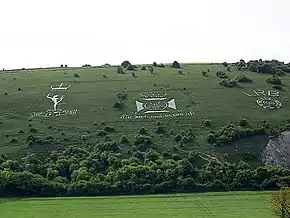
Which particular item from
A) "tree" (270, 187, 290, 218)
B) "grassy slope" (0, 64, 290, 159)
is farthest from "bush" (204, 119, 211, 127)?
"tree" (270, 187, 290, 218)

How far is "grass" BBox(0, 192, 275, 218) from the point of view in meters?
107

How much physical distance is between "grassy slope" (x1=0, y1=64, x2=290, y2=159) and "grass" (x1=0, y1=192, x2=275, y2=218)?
2598cm

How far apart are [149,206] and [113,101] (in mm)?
63194

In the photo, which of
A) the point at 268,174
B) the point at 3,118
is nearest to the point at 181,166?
the point at 268,174

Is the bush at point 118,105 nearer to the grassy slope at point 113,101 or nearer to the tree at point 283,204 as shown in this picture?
the grassy slope at point 113,101

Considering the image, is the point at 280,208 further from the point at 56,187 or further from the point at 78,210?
the point at 56,187

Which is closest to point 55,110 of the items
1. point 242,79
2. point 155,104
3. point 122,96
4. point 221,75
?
point 122,96

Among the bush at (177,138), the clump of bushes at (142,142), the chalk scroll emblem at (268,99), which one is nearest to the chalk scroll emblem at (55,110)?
the clump of bushes at (142,142)

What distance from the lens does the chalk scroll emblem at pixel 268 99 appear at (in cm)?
16862

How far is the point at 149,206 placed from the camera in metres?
113

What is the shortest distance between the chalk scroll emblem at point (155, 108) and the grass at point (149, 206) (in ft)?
143

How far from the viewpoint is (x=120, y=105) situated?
168250mm

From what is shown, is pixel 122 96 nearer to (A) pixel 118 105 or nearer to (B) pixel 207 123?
(A) pixel 118 105

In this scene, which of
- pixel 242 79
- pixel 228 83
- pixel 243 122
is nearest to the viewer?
pixel 243 122
